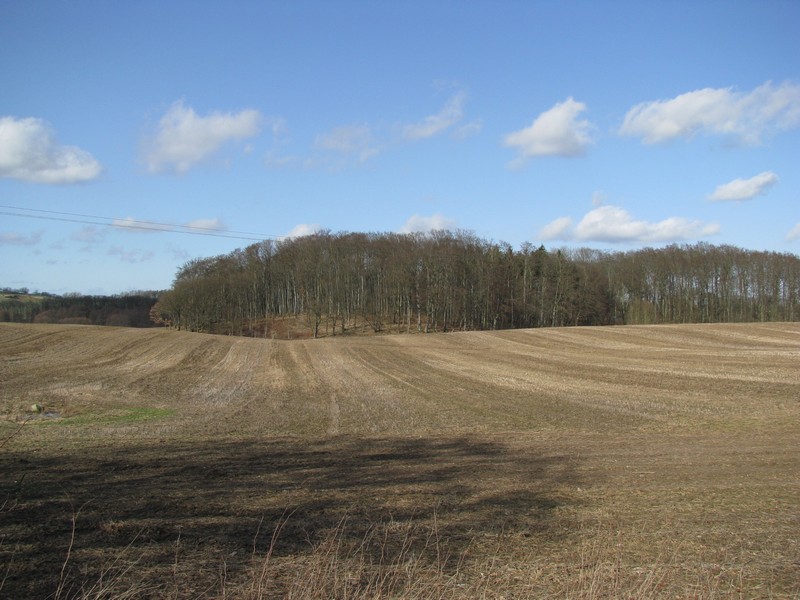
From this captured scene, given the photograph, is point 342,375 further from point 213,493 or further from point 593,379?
point 213,493

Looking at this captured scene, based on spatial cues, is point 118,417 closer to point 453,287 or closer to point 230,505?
point 230,505

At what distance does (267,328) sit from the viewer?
81.5 m

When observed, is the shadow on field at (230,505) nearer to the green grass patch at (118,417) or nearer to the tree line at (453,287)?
the green grass patch at (118,417)

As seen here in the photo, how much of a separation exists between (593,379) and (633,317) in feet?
217

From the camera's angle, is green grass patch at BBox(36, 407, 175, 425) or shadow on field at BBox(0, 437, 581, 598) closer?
shadow on field at BBox(0, 437, 581, 598)

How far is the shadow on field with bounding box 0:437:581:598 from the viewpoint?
6.34 metres

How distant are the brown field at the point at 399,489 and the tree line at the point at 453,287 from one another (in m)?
51.4

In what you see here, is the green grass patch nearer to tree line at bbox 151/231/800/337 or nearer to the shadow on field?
the shadow on field

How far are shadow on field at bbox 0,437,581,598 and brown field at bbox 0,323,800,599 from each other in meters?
0.04

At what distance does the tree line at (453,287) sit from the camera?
77875 millimetres

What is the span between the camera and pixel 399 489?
10.0m

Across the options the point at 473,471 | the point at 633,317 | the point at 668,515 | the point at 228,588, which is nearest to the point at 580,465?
the point at 473,471

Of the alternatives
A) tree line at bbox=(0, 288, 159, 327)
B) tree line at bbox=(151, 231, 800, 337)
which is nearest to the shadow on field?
tree line at bbox=(151, 231, 800, 337)

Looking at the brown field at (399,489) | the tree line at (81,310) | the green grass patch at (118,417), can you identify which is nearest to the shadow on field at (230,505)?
the brown field at (399,489)
